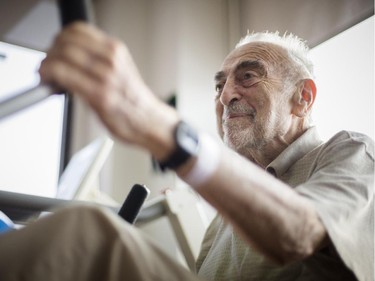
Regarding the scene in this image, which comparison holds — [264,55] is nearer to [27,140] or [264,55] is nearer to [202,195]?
[202,195]

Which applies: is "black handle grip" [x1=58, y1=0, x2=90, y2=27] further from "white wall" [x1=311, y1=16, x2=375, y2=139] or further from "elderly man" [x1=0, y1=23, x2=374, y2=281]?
"white wall" [x1=311, y1=16, x2=375, y2=139]

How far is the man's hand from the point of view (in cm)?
43

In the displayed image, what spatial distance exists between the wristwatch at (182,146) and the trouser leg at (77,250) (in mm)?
101

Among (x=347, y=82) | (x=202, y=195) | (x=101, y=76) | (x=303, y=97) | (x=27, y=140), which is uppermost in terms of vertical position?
(x=101, y=76)

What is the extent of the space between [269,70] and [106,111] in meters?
0.84

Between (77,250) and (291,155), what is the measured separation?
Result: 2.16 feet

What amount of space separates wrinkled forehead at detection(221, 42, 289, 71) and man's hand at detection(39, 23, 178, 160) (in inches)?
31.6

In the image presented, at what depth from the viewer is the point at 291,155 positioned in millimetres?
1021

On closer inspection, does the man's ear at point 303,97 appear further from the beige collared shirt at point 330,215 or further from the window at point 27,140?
the window at point 27,140

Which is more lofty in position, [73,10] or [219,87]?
[73,10]

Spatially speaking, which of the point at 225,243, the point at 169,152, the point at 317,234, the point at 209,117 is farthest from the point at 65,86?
the point at 209,117

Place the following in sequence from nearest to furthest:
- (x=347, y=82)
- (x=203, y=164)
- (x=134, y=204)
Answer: (x=203, y=164)
(x=134, y=204)
(x=347, y=82)

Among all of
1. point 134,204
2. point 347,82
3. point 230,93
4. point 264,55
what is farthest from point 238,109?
point 347,82

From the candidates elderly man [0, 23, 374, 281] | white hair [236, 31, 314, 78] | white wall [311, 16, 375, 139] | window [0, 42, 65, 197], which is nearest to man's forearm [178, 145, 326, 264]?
elderly man [0, 23, 374, 281]
